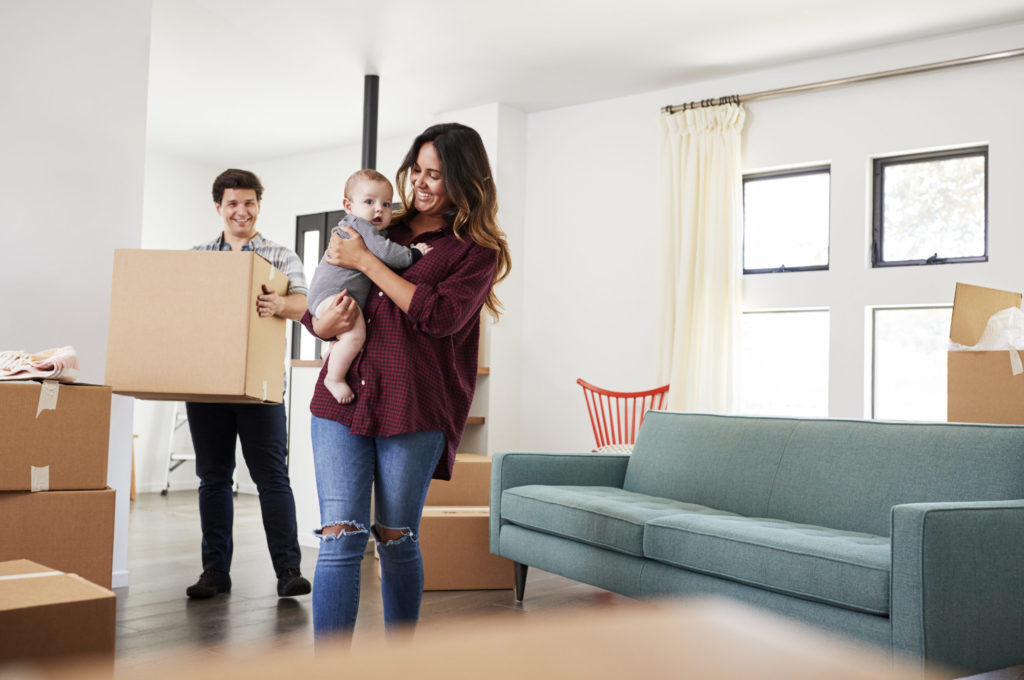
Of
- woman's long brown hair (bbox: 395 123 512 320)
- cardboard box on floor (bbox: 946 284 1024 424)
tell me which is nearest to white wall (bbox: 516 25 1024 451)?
cardboard box on floor (bbox: 946 284 1024 424)

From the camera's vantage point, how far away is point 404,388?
1.77 metres

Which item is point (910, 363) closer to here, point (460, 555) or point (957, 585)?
point (460, 555)

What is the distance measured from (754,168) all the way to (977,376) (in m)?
2.23

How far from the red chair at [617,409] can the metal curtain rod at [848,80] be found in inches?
62.9

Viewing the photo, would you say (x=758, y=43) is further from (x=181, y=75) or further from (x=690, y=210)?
(x=181, y=75)

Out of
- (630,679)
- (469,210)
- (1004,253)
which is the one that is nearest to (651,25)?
(1004,253)

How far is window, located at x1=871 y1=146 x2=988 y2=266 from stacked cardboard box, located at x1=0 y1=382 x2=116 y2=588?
376cm

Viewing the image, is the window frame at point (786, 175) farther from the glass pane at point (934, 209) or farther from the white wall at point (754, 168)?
the glass pane at point (934, 209)

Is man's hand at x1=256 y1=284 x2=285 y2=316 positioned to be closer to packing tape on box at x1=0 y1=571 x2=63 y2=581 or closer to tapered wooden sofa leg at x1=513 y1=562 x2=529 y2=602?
packing tape on box at x1=0 y1=571 x2=63 y2=581

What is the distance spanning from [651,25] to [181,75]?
2.77m

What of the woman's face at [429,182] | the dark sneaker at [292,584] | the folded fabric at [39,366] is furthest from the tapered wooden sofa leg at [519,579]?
the woman's face at [429,182]

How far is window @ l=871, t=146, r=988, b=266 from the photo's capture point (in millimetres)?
4332

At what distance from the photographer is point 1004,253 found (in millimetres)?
4125

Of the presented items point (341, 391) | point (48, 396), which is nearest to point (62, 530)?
point (48, 396)
